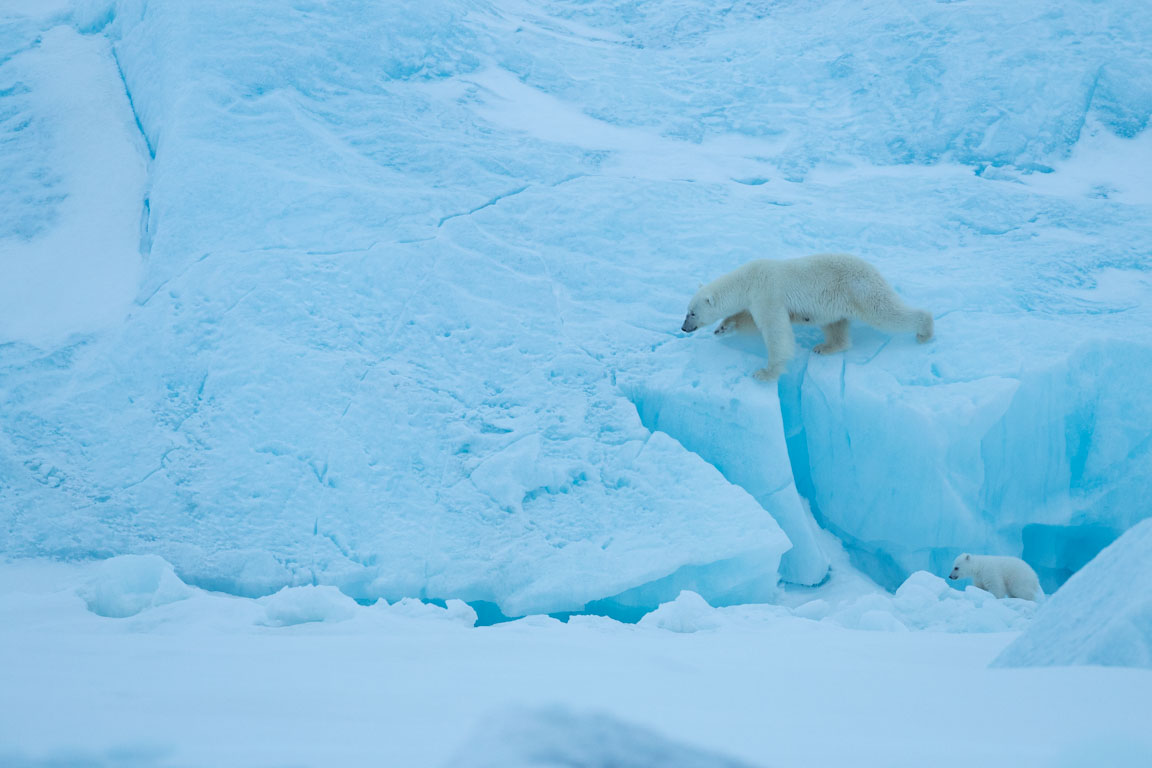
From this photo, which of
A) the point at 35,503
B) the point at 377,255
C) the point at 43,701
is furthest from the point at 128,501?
the point at 43,701

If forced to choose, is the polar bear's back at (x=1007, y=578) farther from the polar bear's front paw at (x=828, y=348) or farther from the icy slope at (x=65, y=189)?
the icy slope at (x=65, y=189)

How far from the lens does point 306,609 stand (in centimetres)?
247

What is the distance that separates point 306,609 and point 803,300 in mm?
2611

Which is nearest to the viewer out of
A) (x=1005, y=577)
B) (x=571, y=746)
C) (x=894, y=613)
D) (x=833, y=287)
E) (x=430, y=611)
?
(x=571, y=746)

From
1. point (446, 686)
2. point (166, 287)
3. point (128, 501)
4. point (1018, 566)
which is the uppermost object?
point (446, 686)

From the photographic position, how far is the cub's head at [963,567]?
12.7 feet

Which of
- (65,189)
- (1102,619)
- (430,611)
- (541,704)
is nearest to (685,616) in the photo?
(430,611)

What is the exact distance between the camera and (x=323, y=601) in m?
2.48

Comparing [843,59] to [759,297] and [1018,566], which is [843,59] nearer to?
[759,297]

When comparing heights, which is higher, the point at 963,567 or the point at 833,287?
the point at 833,287

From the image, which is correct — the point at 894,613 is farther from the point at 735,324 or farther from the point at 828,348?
the point at 735,324

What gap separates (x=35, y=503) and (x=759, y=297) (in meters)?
3.27

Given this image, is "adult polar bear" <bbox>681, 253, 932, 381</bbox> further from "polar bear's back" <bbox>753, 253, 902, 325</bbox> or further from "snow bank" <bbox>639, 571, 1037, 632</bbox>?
"snow bank" <bbox>639, 571, 1037, 632</bbox>

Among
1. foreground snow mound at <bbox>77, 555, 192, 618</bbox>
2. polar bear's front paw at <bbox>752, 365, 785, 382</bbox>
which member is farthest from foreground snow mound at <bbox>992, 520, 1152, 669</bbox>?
foreground snow mound at <bbox>77, 555, 192, 618</bbox>
